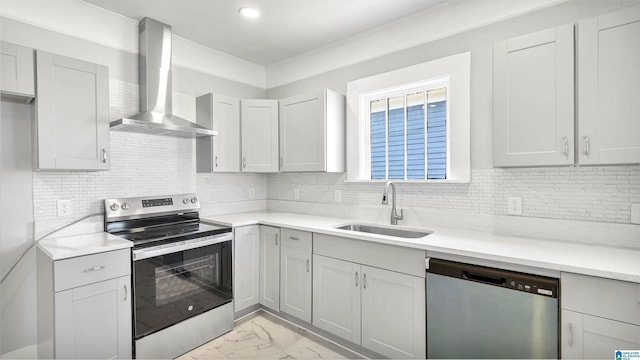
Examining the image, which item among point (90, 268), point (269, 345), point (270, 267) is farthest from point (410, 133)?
point (90, 268)

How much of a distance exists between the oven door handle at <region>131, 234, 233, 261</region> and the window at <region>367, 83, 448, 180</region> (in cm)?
154

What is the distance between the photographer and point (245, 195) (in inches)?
142

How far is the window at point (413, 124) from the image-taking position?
233 centimetres

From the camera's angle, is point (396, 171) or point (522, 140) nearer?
point (522, 140)

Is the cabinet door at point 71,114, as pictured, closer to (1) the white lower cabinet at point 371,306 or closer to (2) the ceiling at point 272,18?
(2) the ceiling at point 272,18

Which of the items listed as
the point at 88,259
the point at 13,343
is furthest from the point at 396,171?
the point at 13,343

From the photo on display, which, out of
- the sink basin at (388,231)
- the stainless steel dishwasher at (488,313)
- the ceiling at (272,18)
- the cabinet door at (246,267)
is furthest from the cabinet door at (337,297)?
the ceiling at (272,18)

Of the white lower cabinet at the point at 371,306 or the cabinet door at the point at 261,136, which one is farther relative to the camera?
the cabinet door at the point at 261,136

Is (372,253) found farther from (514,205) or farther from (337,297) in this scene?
(514,205)

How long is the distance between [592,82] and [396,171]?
1486 mm

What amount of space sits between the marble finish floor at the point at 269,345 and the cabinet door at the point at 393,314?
288 millimetres

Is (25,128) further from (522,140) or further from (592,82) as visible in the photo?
(592,82)

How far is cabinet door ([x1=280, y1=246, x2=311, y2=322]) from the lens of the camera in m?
2.53

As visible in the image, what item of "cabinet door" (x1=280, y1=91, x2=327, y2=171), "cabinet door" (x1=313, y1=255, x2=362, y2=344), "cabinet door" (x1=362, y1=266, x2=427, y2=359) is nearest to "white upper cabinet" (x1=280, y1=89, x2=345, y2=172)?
"cabinet door" (x1=280, y1=91, x2=327, y2=171)
